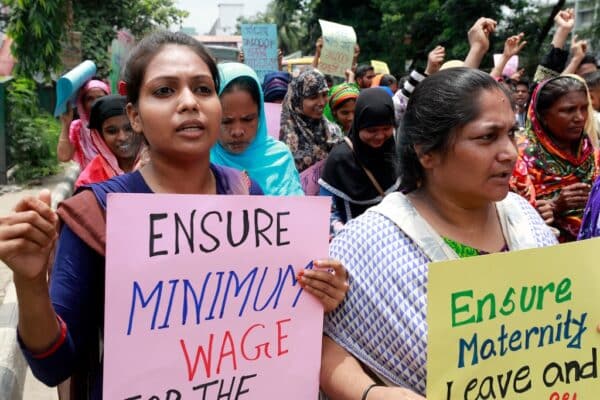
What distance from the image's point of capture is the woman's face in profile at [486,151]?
5.35 feet

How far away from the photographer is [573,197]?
3.15 meters

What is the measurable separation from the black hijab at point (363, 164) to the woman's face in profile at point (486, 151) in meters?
1.67

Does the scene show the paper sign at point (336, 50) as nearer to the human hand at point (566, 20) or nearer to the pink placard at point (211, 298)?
the human hand at point (566, 20)

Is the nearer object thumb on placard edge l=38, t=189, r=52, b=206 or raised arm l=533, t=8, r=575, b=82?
thumb on placard edge l=38, t=189, r=52, b=206

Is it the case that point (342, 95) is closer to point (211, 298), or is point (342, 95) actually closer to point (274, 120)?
point (274, 120)

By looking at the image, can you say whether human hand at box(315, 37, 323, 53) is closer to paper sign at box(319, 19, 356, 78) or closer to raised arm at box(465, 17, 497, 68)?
paper sign at box(319, 19, 356, 78)

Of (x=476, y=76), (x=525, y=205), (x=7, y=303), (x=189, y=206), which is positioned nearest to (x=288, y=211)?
(x=189, y=206)

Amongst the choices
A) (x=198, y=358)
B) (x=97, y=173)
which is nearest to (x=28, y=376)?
(x=97, y=173)

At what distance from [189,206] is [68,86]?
3.72m

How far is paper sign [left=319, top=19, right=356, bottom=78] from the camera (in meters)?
6.63

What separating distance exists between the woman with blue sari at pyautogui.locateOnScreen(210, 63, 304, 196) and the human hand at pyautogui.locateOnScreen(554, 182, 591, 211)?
1.33 meters

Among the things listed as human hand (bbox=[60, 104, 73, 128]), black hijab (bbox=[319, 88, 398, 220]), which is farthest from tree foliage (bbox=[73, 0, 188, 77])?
black hijab (bbox=[319, 88, 398, 220])

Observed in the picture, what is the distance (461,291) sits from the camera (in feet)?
4.59

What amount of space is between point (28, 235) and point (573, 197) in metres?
2.72
